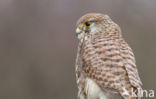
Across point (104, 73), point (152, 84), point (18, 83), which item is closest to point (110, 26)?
point (104, 73)

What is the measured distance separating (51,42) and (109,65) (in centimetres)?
776

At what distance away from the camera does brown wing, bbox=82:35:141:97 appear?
3.82m

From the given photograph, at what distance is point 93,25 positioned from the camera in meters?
4.52

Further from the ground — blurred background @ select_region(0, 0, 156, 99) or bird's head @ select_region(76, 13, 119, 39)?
bird's head @ select_region(76, 13, 119, 39)

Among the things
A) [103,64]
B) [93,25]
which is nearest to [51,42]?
[93,25]

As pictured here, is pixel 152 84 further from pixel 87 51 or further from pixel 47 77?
pixel 87 51

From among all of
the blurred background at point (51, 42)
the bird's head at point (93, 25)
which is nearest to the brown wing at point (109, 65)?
the bird's head at point (93, 25)

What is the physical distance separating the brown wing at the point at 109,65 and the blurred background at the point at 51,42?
17.3 feet

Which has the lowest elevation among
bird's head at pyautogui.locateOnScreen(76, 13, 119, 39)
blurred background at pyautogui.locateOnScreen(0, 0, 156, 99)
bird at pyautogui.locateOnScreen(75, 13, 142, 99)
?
blurred background at pyautogui.locateOnScreen(0, 0, 156, 99)

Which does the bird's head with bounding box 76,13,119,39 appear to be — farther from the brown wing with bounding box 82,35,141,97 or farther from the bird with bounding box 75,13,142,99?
the brown wing with bounding box 82,35,141,97

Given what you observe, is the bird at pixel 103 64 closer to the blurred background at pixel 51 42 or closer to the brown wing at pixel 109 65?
the brown wing at pixel 109 65

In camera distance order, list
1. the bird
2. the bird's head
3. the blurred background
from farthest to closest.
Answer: the blurred background < the bird's head < the bird

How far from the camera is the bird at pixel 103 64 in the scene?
12.5 feet

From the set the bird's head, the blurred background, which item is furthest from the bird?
the blurred background
